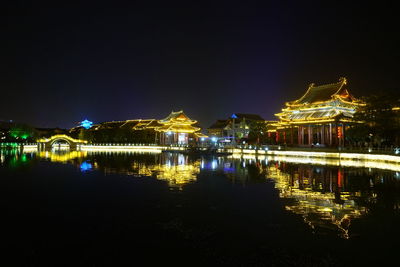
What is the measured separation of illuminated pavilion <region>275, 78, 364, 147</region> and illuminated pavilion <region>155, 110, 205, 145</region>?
1106 inches

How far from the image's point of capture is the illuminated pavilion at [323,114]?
132 feet

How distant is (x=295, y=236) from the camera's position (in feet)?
27.6

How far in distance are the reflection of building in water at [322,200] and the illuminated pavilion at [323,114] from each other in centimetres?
2225

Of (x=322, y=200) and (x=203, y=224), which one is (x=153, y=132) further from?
(x=203, y=224)

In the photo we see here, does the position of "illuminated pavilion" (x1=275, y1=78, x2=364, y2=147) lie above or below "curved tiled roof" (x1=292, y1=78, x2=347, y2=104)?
below

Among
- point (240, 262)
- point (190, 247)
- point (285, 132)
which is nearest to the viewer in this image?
point (240, 262)

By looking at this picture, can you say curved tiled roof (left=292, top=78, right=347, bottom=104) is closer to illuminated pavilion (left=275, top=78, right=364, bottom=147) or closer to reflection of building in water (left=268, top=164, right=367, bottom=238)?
illuminated pavilion (left=275, top=78, right=364, bottom=147)

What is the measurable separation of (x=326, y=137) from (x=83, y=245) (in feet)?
133

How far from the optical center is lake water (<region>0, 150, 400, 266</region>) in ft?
23.6

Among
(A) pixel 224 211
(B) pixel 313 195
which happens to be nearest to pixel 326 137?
(B) pixel 313 195

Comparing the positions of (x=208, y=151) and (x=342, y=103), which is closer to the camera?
(x=342, y=103)

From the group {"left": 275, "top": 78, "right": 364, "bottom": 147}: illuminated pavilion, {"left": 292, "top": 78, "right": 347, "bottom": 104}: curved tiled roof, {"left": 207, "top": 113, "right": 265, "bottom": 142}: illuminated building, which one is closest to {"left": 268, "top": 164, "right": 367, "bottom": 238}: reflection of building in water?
{"left": 275, "top": 78, "right": 364, "bottom": 147}: illuminated pavilion

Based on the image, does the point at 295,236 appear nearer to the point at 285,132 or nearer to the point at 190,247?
the point at 190,247

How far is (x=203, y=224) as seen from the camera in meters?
9.63
